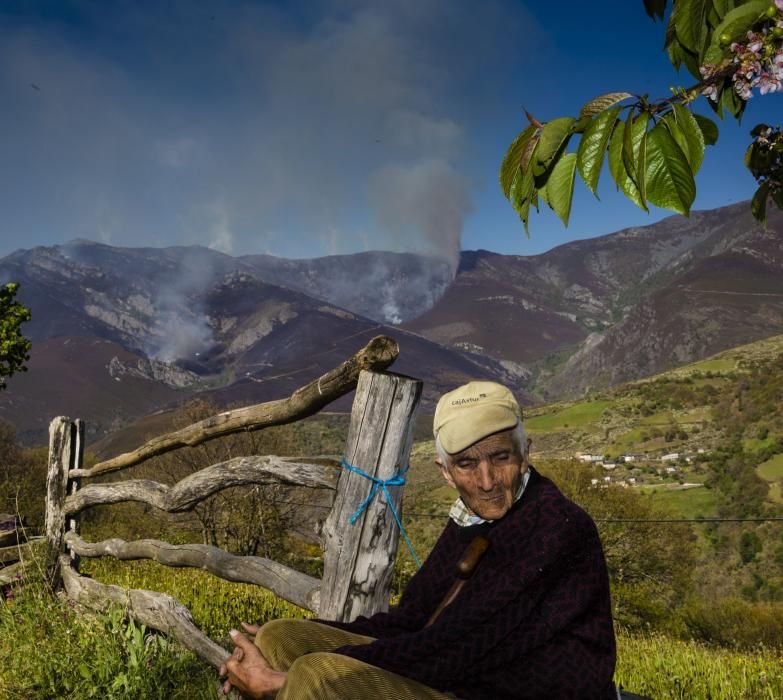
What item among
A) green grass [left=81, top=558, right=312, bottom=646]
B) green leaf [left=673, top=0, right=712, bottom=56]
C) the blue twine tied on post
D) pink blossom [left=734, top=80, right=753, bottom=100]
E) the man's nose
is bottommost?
green grass [left=81, top=558, right=312, bottom=646]

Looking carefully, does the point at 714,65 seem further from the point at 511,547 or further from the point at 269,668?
the point at 269,668

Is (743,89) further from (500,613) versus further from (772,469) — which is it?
(772,469)

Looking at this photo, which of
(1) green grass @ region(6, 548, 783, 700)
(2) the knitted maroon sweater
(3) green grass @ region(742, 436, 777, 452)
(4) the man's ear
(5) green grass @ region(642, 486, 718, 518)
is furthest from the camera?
(3) green grass @ region(742, 436, 777, 452)

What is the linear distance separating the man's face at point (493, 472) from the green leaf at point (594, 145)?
1155mm

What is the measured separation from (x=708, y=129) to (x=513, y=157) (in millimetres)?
304

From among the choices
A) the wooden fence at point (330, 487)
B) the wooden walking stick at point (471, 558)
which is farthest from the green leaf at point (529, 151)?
the wooden fence at point (330, 487)

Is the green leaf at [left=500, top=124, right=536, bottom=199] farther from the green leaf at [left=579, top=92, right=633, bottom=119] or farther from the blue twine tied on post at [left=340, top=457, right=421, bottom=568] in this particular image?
the blue twine tied on post at [left=340, top=457, right=421, bottom=568]

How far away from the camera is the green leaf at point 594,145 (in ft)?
3.33

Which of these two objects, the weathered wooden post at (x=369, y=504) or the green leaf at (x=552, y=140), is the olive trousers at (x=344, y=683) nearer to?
the weathered wooden post at (x=369, y=504)

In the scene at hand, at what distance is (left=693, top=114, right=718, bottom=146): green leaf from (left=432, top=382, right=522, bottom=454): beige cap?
1.10 m

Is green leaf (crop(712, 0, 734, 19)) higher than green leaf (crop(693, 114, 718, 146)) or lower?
higher

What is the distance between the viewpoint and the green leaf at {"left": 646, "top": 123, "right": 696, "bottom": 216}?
0.90 metres

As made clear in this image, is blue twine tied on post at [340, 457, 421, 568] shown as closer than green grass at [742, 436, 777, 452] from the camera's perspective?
Yes

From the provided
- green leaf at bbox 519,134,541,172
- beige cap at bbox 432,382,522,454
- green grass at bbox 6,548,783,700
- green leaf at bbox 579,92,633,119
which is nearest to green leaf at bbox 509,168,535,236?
green leaf at bbox 519,134,541,172
